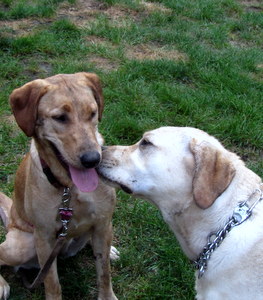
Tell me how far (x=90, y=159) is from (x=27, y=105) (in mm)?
541

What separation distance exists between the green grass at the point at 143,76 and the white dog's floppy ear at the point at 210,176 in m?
1.31

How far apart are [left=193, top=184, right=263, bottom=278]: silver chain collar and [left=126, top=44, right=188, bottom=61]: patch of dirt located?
4.00 metres

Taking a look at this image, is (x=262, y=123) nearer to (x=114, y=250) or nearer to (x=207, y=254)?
(x=114, y=250)

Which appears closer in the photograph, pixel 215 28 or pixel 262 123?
pixel 262 123

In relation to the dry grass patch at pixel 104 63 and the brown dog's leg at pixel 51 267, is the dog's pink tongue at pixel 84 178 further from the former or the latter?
the dry grass patch at pixel 104 63

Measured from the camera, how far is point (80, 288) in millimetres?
3826

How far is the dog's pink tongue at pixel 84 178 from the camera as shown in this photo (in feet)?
10.3

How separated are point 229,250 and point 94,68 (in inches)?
152

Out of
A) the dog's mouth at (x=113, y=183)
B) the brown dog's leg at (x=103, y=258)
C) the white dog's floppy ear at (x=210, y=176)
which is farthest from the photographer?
the brown dog's leg at (x=103, y=258)

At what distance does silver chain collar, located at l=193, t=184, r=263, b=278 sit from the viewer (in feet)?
9.09

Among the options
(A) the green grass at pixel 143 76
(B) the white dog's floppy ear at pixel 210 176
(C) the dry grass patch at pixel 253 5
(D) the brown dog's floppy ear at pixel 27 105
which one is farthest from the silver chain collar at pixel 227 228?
(C) the dry grass patch at pixel 253 5

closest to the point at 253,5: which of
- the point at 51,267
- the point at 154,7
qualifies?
the point at 154,7

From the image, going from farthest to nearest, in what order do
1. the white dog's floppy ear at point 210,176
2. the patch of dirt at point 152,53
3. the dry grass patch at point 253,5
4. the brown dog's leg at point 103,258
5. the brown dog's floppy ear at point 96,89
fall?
the dry grass patch at point 253,5
the patch of dirt at point 152,53
the brown dog's leg at point 103,258
the brown dog's floppy ear at point 96,89
the white dog's floppy ear at point 210,176

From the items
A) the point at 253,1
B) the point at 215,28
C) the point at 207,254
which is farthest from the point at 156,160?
the point at 253,1
